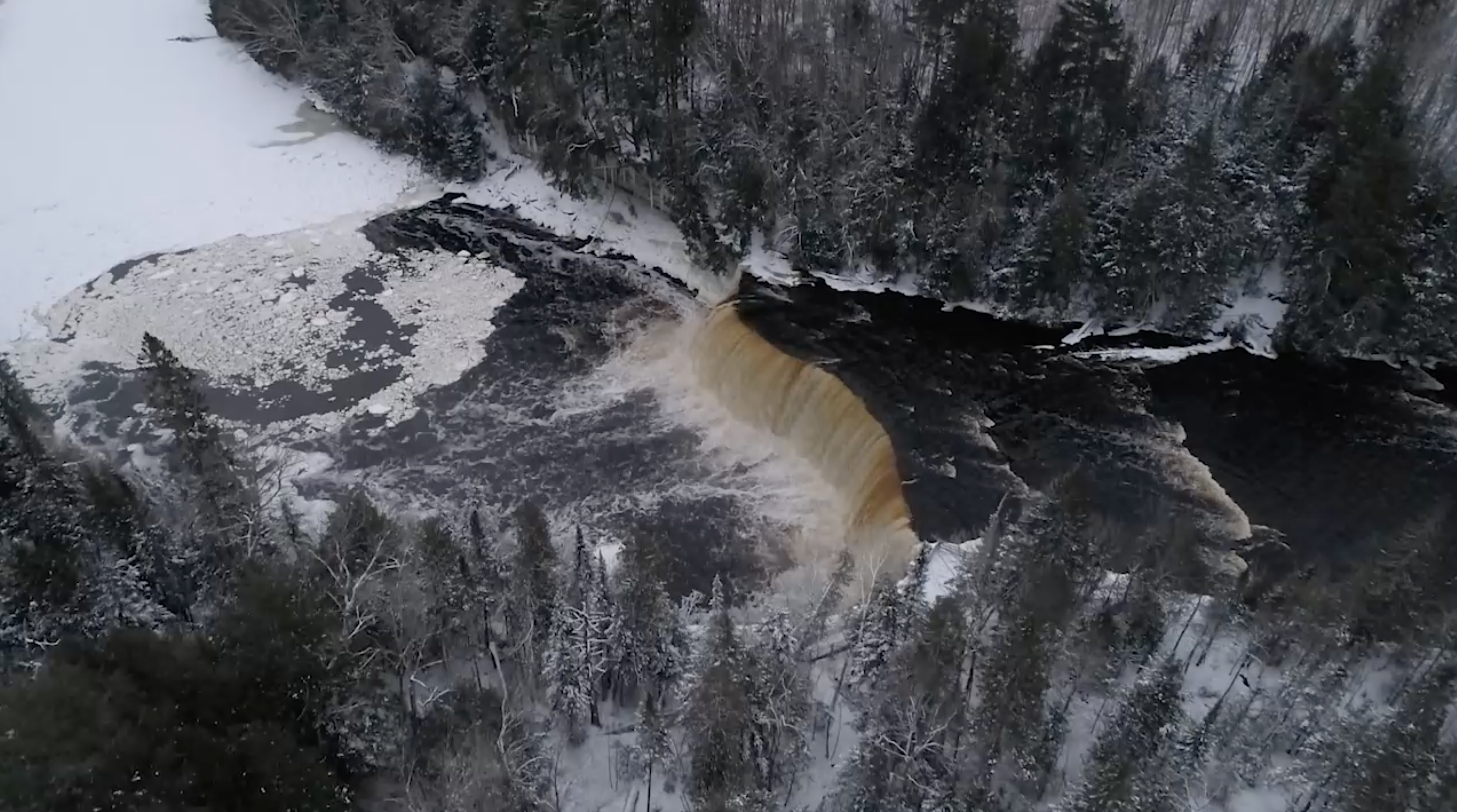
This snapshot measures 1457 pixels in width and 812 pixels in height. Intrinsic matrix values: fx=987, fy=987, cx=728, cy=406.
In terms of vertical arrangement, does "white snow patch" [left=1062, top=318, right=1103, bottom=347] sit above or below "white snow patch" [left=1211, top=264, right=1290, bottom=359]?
below

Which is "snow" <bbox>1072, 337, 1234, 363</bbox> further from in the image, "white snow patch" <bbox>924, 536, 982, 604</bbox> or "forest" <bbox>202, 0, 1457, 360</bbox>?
"white snow patch" <bbox>924, 536, 982, 604</bbox>

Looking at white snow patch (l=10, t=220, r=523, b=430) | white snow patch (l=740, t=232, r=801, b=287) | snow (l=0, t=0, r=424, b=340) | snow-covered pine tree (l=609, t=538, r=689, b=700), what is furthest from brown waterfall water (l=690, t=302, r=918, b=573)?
snow (l=0, t=0, r=424, b=340)

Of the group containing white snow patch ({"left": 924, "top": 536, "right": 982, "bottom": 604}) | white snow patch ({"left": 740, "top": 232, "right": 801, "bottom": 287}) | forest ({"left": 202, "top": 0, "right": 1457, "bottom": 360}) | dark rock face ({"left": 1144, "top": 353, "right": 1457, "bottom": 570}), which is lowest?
white snow patch ({"left": 924, "top": 536, "right": 982, "bottom": 604})

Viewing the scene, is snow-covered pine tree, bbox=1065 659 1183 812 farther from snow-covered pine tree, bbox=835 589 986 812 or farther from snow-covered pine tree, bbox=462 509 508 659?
snow-covered pine tree, bbox=462 509 508 659

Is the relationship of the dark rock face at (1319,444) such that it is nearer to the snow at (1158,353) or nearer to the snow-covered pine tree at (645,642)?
the snow at (1158,353)

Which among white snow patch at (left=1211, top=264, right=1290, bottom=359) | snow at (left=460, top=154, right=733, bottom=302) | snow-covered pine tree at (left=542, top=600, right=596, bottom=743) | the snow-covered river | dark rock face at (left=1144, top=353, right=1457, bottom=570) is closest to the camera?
snow-covered pine tree at (left=542, top=600, right=596, bottom=743)

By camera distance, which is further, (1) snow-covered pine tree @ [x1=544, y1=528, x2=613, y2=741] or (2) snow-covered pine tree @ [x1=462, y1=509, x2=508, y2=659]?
(2) snow-covered pine tree @ [x1=462, y1=509, x2=508, y2=659]

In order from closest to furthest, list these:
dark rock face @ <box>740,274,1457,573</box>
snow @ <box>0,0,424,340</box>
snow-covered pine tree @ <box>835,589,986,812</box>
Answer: snow-covered pine tree @ <box>835,589,986,812</box> < dark rock face @ <box>740,274,1457,573</box> < snow @ <box>0,0,424,340</box>

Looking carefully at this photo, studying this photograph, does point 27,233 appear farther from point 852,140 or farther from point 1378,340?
point 1378,340

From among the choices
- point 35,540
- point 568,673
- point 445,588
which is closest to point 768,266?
point 445,588
